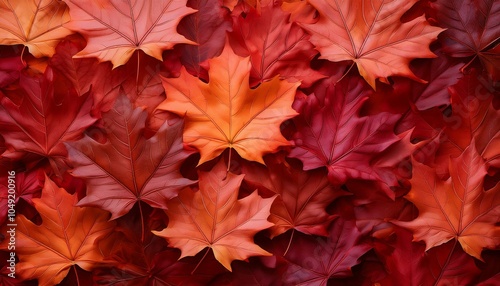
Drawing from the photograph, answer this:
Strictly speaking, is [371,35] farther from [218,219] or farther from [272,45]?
[218,219]

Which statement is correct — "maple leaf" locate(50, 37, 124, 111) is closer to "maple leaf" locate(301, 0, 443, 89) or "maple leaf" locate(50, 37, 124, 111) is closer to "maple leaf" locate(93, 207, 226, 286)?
"maple leaf" locate(93, 207, 226, 286)

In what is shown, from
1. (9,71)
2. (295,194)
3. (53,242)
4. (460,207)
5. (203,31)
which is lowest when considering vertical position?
(460,207)

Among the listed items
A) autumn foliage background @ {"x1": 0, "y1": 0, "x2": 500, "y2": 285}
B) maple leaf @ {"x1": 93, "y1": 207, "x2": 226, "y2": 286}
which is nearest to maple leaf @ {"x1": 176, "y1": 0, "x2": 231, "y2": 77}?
autumn foliage background @ {"x1": 0, "y1": 0, "x2": 500, "y2": 285}

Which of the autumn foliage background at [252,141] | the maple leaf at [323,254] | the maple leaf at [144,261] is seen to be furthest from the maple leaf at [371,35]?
the maple leaf at [144,261]

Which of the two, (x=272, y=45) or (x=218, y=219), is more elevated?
(x=272, y=45)

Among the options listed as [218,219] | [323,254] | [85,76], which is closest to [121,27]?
[85,76]

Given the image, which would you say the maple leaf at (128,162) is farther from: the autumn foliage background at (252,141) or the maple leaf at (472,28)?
the maple leaf at (472,28)

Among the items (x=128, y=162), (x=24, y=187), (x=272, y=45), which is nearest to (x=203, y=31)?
(x=272, y=45)

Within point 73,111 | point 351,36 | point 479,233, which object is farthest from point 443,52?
point 73,111
